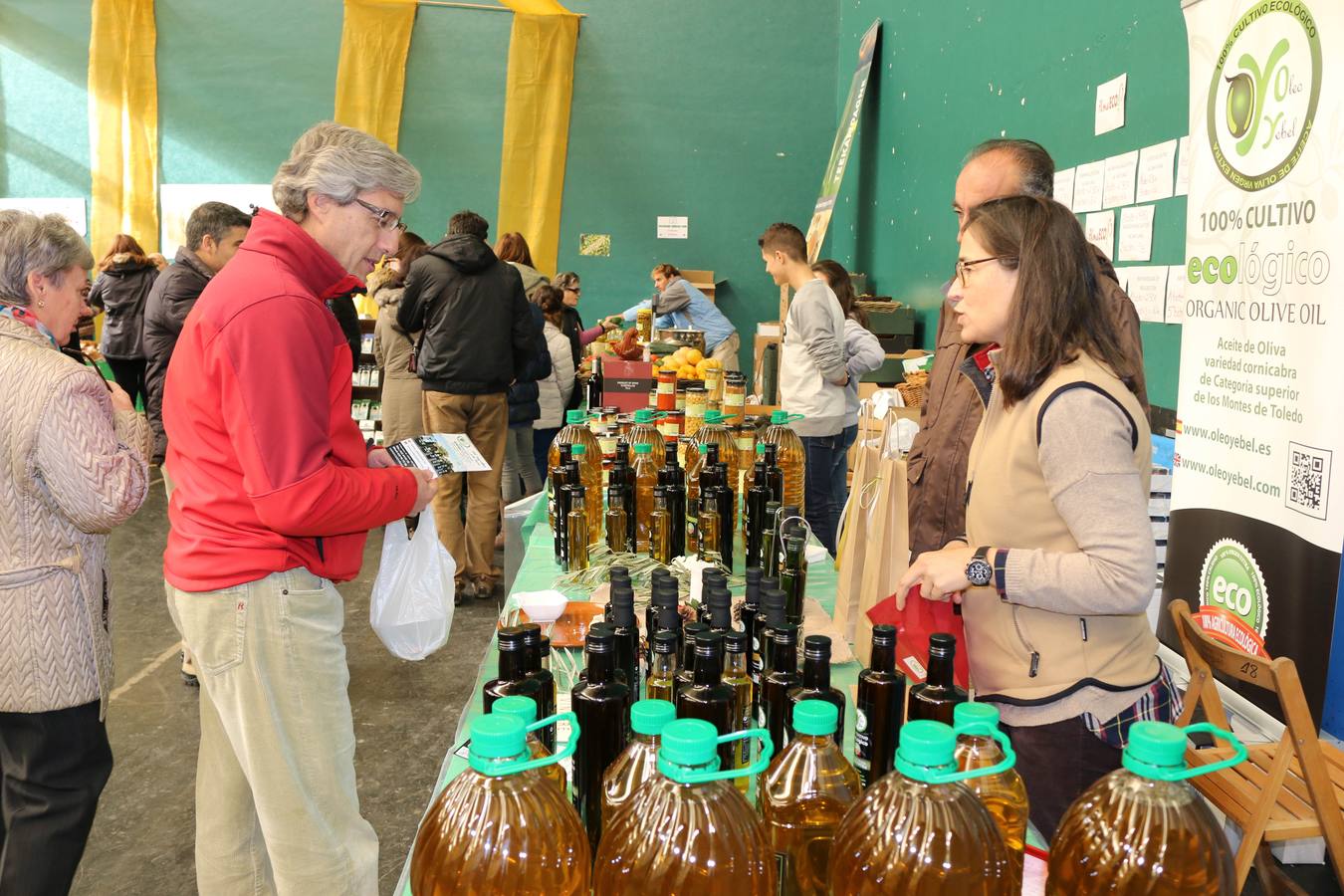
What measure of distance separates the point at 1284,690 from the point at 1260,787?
34cm

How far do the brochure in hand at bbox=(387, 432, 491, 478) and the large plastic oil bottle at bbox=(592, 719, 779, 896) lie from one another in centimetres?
130

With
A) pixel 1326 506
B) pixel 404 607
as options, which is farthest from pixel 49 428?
pixel 1326 506

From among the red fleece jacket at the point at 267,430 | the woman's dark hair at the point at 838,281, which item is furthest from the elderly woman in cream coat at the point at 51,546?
the woman's dark hair at the point at 838,281

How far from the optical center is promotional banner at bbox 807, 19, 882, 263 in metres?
7.71

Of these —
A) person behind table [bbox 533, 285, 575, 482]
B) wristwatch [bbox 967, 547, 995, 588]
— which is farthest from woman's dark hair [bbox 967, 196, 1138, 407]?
person behind table [bbox 533, 285, 575, 482]

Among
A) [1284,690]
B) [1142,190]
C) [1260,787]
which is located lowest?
[1260,787]

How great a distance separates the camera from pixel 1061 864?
2.84 feet

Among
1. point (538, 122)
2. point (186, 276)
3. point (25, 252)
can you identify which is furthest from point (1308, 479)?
point (538, 122)

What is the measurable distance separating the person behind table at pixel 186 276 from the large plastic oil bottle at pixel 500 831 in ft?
7.51

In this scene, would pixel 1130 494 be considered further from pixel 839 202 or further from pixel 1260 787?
pixel 839 202

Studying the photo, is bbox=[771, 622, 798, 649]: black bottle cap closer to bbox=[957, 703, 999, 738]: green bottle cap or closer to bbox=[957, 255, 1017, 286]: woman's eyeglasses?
bbox=[957, 703, 999, 738]: green bottle cap

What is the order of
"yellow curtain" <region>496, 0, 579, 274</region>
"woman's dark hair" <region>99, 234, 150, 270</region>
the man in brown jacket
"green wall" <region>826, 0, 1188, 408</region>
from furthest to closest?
"yellow curtain" <region>496, 0, 579, 274</region> → "woman's dark hair" <region>99, 234, 150, 270</region> → "green wall" <region>826, 0, 1188, 408</region> → the man in brown jacket

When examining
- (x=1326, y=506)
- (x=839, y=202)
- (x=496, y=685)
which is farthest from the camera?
(x=839, y=202)

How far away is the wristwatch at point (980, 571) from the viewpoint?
1.46m
